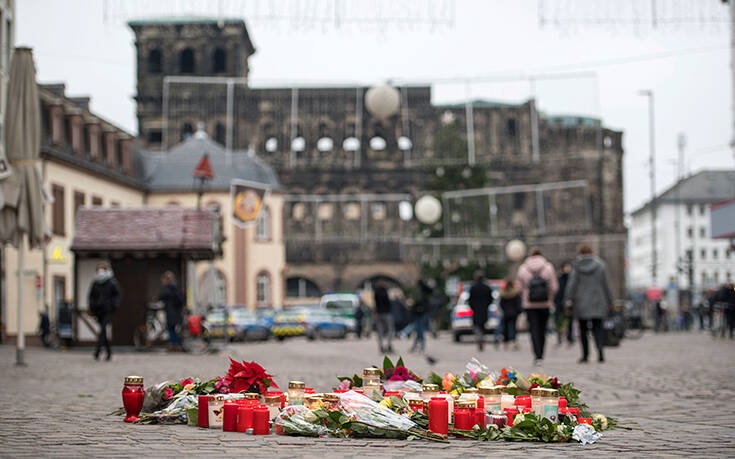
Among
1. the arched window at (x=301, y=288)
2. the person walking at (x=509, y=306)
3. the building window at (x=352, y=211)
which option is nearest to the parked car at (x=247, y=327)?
the person walking at (x=509, y=306)

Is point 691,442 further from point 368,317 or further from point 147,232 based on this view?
point 368,317

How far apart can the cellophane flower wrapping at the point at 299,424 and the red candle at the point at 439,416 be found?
2.25ft

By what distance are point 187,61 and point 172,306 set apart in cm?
5043

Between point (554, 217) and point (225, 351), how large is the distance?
Result: 31.7 metres

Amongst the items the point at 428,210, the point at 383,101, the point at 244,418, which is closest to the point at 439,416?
the point at 244,418

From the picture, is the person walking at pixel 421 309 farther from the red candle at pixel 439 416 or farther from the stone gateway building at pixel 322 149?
the stone gateway building at pixel 322 149

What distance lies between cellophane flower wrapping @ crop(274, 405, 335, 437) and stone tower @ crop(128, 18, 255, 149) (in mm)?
63909

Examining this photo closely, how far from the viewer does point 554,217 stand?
175 ft

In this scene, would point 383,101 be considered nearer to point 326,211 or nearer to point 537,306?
point 537,306

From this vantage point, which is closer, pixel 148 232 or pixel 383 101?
pixel 383 101

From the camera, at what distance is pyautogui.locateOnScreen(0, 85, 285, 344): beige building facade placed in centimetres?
3638

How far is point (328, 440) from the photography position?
6844mm

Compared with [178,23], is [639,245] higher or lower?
lower

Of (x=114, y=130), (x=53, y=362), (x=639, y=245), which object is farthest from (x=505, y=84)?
(x=639, y=245)
